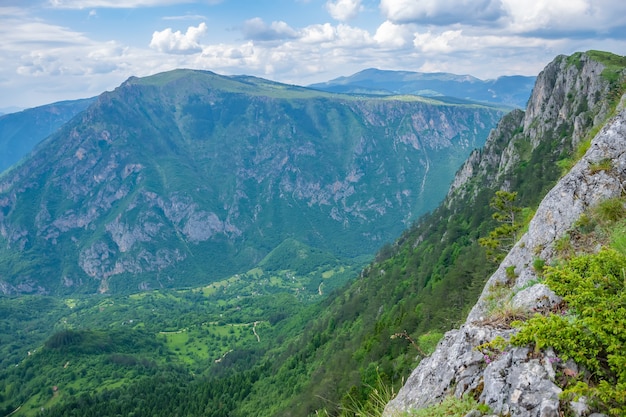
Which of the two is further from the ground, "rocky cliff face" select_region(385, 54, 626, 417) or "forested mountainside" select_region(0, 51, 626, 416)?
"rocky cliff face" select_region(385, 54, 626, 417)

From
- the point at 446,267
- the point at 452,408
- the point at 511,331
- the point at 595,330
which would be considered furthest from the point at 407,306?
the point at 595,330

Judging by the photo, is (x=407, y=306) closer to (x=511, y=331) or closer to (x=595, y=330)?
(x=511, y=331)

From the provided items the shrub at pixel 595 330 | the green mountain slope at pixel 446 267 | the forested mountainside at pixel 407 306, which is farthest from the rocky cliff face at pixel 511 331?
the green mountain slope at pixel 446 267

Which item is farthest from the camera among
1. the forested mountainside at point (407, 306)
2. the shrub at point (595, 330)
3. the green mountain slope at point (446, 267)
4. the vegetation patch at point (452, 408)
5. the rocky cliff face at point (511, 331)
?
the forested mountainside at point (407, 306)

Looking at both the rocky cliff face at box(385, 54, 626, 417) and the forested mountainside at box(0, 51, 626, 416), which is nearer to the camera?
the rocky cliff face at box(385, 54, 626, 417)

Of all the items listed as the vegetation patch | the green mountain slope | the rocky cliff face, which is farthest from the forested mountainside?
the vegetation patch

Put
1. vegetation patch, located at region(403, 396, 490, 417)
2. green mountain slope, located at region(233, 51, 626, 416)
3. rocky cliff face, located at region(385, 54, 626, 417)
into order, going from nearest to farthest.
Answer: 1. rocky cliff face, located at region(385, 54, 626, 417)
2. vegetation patch, located at region(403, 396, 490, 417)
3. green mountain slope, located at region(233, 51, 626, 416)

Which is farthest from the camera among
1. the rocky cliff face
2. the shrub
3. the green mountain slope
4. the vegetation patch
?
the green mountain slope

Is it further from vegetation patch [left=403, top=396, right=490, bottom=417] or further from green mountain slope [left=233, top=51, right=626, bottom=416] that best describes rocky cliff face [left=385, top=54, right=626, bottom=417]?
green mountain slope [left=233, top=51, right=626, bottom=416]

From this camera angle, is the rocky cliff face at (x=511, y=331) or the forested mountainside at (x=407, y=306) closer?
the rocky cliff face at (x=511, y=331)

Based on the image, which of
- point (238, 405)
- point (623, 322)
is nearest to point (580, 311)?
point (623, 322)

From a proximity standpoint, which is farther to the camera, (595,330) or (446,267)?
(446,267)

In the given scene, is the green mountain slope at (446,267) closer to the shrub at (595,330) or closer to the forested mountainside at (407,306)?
the forested mountainside at (407,306)

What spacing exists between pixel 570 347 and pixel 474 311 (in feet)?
41.0
